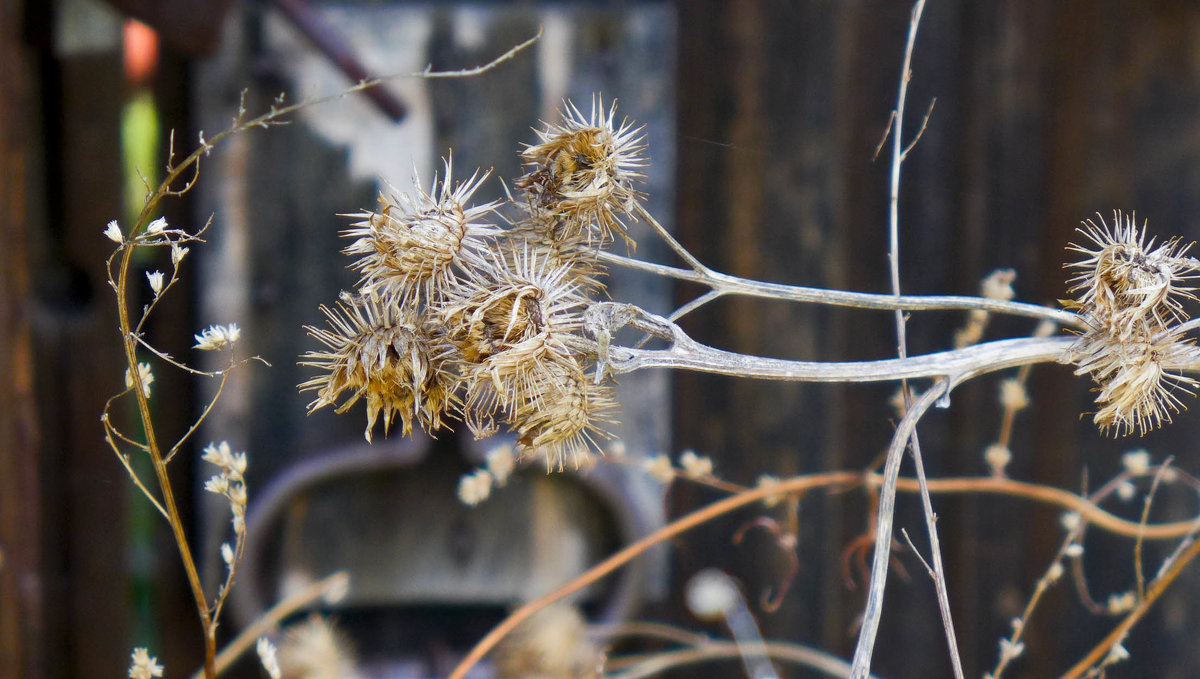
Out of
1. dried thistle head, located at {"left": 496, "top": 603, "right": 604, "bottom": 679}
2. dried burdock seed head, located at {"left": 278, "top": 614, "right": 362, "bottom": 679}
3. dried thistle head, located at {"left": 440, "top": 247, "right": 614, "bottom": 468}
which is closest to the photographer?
dried thistle head, located at {"left": 440, "top": 247, "right": 614, "bottom": 468}

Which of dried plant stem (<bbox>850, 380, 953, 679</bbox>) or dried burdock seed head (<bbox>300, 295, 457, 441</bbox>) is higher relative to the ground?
dried burdock seed head (<bbox>300, 295, 457, 441</bbox>)

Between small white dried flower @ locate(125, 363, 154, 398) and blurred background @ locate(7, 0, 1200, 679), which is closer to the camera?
small white dried flower @ locate(125, 363, 154, 398)

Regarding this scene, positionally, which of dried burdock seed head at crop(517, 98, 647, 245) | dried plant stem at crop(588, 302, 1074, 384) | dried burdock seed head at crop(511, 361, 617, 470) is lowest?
dried burdock seed head at crop(511, 361, 617, 470)

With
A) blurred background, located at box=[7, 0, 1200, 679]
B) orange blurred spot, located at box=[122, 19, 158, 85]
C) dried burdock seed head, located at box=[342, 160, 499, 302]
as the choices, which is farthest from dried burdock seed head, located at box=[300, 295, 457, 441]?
orange blurred spot, located at box=[122, 19, 158, 85]

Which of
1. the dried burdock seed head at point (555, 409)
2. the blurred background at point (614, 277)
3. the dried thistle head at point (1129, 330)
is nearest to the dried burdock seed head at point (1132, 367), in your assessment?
the dried thistle head at point (1129, 330)

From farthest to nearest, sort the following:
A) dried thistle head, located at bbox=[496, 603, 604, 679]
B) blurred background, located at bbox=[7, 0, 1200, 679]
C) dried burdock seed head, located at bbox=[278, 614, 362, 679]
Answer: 1. blurred background, located at bbox=[7, 0, 1200, 679]
2. dried thistle head, located at bbox=[496, 603, 604, 679]
3. dried burdock seed head, located at bbox=[278, 614, 362, 679]

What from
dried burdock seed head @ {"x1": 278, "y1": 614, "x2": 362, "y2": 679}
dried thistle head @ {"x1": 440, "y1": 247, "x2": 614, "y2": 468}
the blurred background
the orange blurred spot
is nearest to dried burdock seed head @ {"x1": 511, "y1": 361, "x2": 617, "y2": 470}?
dried thistle head @ {"x1": 440, "y1": 247, "x2": 614, "y2": 468}

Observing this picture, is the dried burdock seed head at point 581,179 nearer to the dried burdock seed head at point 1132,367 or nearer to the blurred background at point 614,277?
the dried burdock seed head at point 1132,367

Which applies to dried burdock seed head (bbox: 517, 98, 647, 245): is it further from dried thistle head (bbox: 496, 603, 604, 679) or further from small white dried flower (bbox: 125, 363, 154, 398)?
dried thistle head (bbox: 496, 603, 604, 679)
